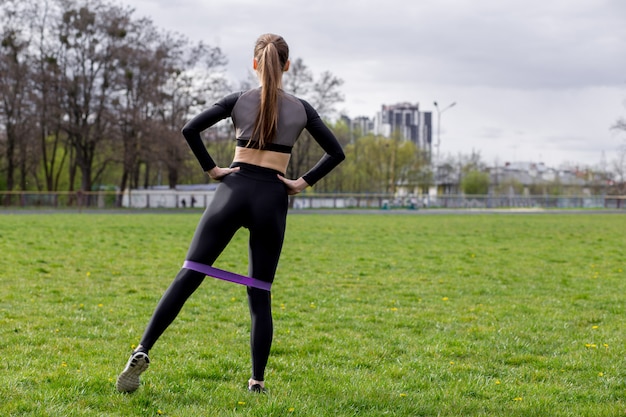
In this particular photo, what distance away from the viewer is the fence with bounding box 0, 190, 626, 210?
146 ft

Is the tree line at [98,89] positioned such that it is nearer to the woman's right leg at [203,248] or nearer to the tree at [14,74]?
the tree at [14,74]

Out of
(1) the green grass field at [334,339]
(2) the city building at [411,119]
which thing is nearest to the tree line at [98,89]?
(1) the green grass field at [334,339]

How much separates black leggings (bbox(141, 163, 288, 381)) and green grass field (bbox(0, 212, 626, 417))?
586 millimetres

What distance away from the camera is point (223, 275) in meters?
4.47

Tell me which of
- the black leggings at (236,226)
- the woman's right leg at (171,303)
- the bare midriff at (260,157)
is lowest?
the woman's right leg at (171,303)

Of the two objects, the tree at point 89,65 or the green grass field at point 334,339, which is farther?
the tree at point 89,65

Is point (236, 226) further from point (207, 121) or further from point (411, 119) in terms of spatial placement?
point (411, 119)

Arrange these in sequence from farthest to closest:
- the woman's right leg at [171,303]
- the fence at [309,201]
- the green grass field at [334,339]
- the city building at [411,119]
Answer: the city building at [411,119] → the fence at [309,201] → the green grass field at [334,339] → the woman's right leg at [171,303]

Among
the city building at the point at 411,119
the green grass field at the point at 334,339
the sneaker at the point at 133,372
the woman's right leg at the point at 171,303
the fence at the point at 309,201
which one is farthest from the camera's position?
the city building at the point at 411,119

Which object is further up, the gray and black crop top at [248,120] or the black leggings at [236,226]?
the gray and black crop top at [248,120]

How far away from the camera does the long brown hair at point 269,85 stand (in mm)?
4434

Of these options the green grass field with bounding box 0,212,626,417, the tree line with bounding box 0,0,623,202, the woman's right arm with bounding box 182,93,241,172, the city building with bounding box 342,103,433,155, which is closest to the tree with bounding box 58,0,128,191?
the tree line with bounding box 0,0,623,202

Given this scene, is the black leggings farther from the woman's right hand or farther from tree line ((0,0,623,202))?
tree line ((0,0,623,202))

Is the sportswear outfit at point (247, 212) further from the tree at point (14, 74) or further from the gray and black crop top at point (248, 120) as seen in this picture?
the tree at point (14, 74)
